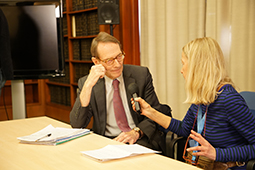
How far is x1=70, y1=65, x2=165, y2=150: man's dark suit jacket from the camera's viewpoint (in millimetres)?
2162

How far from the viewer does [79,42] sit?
5.04 m

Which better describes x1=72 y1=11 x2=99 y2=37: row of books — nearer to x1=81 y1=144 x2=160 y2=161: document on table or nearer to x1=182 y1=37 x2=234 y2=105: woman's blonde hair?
x1=182 y1=37 x2=234 y2=105: woman's blonde hair

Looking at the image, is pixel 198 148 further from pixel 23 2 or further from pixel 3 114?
pixel 3 114

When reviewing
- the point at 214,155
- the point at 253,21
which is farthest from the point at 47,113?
the point at 214,155

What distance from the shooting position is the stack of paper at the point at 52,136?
1.70 meters

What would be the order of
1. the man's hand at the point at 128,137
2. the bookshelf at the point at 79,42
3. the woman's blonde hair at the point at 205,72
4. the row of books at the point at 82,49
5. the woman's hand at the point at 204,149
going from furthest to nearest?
1. the row of books at the point at 82,49
2. the bookshelf at the point at 79,42
3. the man's hand at the point at 128,137
4. the woman's blonde hair at the point at 205,72
5. the woman's hand at the point at 204,149

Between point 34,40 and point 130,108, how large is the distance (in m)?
1.34

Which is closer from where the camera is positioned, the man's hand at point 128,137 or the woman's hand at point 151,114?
the woman's hand at point 151,114

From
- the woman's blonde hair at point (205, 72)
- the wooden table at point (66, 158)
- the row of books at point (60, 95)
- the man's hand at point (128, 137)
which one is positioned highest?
the woman's blonde hair at point (205, 72)

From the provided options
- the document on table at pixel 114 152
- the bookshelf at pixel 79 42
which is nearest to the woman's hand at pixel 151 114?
the document on table at pixel 114 152

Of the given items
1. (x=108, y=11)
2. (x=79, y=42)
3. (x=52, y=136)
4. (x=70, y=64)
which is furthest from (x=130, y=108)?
(x=70, y=64)

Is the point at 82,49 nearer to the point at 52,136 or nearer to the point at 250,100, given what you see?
the point at 52,136

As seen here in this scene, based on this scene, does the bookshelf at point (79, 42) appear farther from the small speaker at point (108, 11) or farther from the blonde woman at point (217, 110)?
the blonde woman at point (217, 110)

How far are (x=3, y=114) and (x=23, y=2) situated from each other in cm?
317
